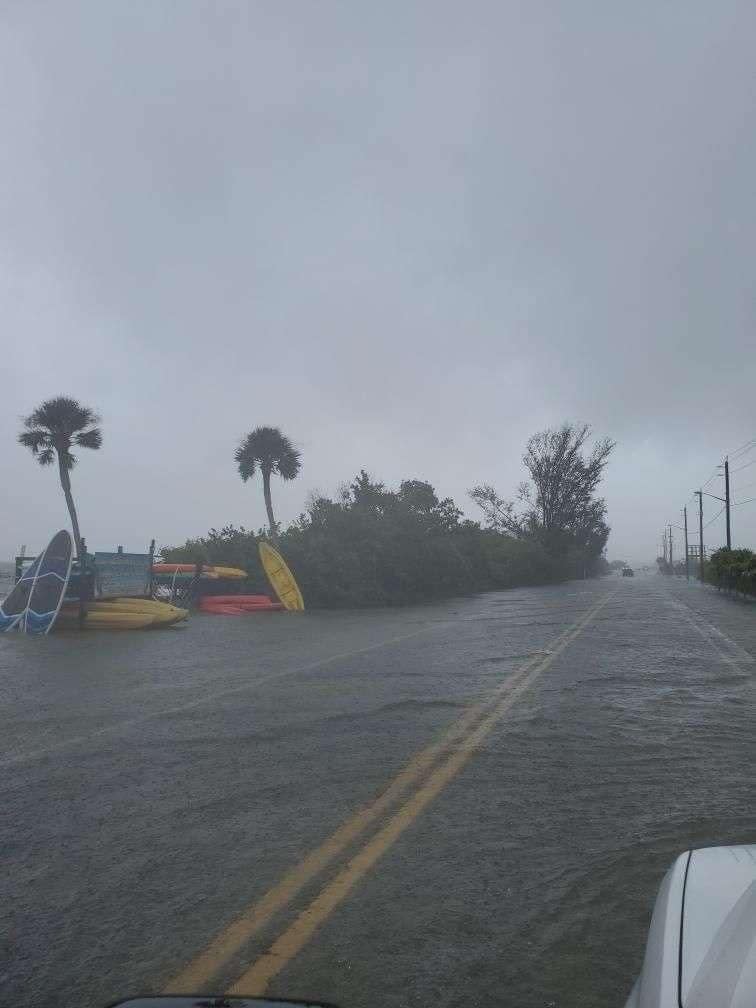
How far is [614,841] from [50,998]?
3110 mm

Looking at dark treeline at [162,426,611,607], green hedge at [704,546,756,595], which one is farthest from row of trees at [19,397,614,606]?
green hedge at [704,546,756,595]

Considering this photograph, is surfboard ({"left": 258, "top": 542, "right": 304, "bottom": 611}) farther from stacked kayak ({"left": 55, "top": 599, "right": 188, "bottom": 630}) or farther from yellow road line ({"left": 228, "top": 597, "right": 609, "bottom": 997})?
yellow road line ({"left": 228, "top": 597, "right": 609, "bottom": 997})

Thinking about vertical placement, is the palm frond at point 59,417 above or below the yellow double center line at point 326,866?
above

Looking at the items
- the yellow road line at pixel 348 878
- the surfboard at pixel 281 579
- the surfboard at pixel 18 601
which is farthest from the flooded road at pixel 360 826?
the surfboard at pixel 281 579

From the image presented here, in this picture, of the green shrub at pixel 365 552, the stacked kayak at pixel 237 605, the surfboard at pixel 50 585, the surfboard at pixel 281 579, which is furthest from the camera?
the green shrub at pixel 365 552

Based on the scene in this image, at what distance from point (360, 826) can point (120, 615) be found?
1734 centimetres

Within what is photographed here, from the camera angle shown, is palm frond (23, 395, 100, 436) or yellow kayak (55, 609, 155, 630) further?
palm frond (23, 395, 100, 436)

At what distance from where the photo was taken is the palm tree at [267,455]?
51.4 meters

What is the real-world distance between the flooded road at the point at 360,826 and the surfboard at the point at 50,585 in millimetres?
8522

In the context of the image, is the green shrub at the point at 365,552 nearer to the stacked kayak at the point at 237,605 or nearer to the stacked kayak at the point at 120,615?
the stacked kayak at the point at 237,605

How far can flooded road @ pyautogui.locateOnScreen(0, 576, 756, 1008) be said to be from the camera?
3.76 meters

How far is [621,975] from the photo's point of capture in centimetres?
365

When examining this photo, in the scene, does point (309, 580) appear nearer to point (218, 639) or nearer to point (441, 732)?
point (218, 639)

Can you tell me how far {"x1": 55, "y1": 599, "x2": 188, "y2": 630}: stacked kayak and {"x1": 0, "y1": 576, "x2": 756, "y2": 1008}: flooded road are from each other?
30.2ft
